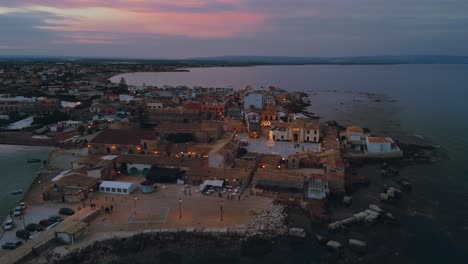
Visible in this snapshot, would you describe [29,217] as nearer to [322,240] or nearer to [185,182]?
[185,182]

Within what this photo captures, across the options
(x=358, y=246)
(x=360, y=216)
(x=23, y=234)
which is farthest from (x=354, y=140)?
(x=23, y=234)

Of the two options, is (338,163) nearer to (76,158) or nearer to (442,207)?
(442,207)

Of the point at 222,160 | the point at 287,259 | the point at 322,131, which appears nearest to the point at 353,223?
the point at 287,259

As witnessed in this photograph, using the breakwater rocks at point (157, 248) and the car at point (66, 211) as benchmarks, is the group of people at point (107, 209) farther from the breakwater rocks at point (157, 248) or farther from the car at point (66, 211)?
the breakwater rocks at point (157, 248)

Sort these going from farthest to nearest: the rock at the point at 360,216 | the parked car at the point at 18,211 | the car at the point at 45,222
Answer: the rock at the point at 360,216 → the parked car at the point at 18,211 → the car at the point at 45,222

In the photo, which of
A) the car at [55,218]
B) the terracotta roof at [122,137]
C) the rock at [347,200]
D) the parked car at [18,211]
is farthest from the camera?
the terracotta roof at [122,137]

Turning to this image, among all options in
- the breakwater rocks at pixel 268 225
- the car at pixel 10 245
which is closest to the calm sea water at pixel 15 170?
the car at pixel 10 245
